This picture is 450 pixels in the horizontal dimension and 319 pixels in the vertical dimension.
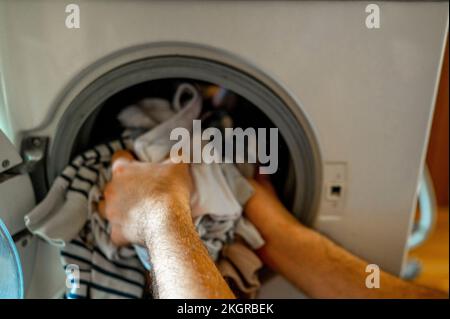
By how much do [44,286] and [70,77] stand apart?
382mm

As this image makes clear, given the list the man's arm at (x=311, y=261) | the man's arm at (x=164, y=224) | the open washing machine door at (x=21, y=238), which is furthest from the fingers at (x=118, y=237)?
the man's arm at (x=311, y=261)

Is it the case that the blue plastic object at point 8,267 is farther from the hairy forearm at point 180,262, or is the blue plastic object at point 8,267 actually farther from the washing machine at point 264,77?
the hairy forearm at point 180,262

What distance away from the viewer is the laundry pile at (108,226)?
61 centimetres

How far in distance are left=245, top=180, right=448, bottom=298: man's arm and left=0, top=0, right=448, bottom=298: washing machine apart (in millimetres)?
68

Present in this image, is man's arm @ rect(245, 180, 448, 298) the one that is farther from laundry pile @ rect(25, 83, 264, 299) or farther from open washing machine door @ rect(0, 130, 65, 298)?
open washing machine door @ rect(0, 130, 65, 298)

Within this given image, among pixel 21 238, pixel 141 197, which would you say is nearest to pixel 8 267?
pixel 21 238

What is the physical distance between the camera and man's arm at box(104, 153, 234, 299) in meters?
0.36

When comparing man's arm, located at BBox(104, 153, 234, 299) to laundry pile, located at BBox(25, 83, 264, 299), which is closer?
man's arm, located at BBox(104, 153, 234, 299)

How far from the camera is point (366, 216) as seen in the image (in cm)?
66

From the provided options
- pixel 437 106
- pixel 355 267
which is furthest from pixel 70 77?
pixel 437 106

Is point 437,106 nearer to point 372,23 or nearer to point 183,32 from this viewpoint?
point 372,23

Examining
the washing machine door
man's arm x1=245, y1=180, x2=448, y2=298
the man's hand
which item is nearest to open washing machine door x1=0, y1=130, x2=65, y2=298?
the washing machine door
